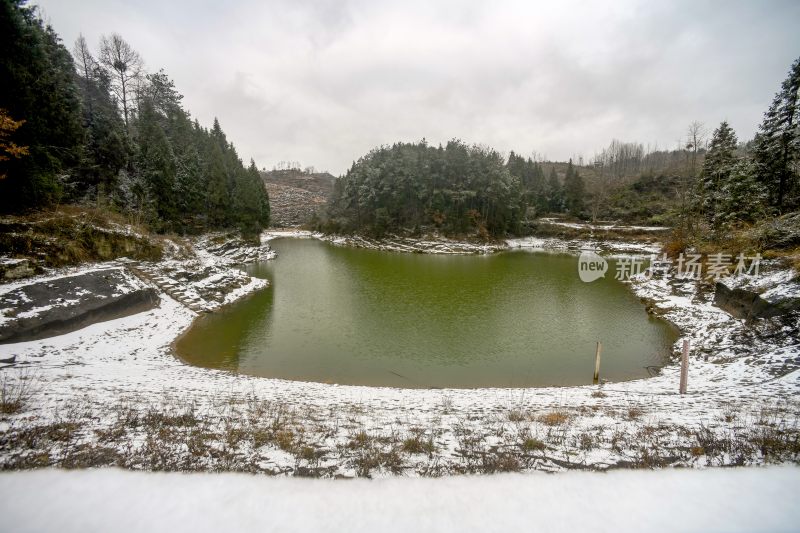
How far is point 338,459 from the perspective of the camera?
5.27m

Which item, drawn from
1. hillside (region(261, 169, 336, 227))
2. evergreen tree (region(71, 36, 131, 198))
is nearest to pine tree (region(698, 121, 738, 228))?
evergreen tree (region(71, 36, 131, 198))

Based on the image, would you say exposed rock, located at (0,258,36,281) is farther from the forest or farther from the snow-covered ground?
the forest

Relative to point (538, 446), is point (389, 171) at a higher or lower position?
higher

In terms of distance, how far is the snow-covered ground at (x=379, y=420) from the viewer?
520 cm

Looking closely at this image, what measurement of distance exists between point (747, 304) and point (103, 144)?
145 feet

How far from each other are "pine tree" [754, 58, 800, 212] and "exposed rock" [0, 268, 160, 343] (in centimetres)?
4708

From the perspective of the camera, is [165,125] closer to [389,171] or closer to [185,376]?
[389,171]

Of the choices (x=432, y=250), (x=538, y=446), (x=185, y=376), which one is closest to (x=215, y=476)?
(x=538, y=446)

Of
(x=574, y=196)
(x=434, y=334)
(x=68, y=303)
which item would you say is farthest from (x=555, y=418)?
(x=574, y=196)

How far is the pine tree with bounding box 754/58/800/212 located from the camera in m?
25.6

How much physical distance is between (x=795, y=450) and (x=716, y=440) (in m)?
1.01

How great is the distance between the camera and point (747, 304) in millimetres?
14836

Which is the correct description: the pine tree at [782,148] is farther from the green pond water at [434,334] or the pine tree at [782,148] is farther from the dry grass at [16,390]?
the dry grass at [16,390]

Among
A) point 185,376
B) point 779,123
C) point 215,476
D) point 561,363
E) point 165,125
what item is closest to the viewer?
point 215,476
